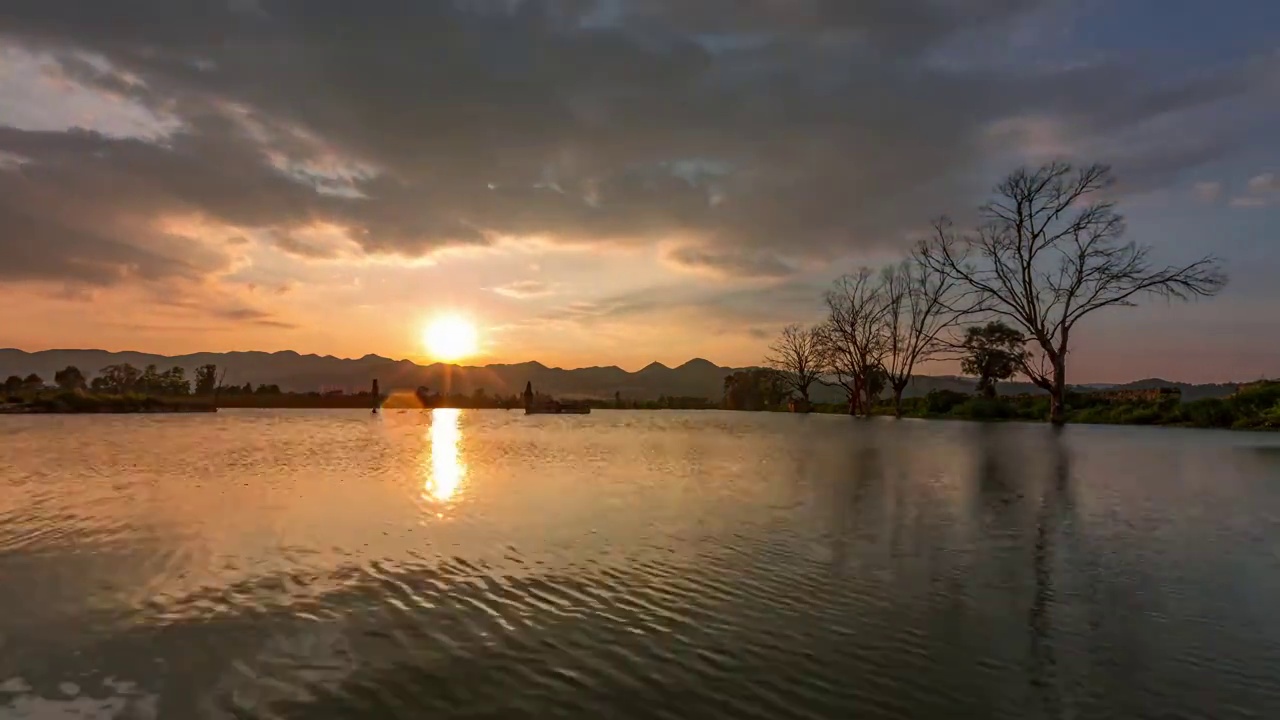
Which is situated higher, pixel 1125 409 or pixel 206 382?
pixel 206 382

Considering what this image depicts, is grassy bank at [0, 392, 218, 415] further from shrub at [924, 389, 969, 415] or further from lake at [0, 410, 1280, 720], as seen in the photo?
shrub at [924, 389, 969, 415]

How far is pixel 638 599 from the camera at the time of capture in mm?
7336

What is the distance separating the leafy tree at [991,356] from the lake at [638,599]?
5546 centimetres

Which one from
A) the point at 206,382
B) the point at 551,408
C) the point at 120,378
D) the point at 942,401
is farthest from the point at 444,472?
the point at 120,378

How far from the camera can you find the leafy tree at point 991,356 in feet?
223

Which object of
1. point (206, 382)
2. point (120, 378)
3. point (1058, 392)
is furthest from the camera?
point (206, 382)

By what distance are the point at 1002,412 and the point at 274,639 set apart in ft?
198

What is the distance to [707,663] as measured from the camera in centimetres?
554

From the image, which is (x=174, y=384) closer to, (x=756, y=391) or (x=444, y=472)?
(x=756, y=391)

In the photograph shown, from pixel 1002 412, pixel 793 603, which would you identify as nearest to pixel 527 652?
pixel 793 603

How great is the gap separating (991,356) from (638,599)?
232 ft

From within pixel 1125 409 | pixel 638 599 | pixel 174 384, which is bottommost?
pixel 638 599

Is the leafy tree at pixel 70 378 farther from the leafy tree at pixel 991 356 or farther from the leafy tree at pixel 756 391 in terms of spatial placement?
the leafy tree at pixel 991 356

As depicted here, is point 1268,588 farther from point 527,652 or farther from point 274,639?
point 274,639
